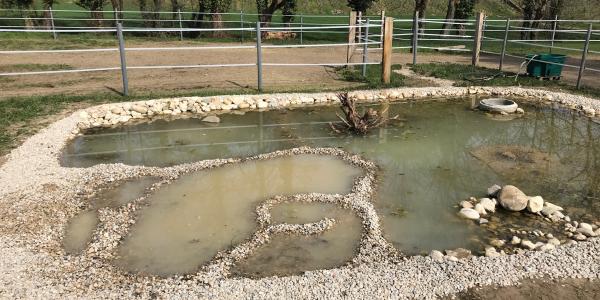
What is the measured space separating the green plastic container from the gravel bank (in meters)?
6.94

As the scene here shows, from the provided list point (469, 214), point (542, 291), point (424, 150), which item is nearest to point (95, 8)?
point (424, 150)

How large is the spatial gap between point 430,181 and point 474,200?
0.63 m

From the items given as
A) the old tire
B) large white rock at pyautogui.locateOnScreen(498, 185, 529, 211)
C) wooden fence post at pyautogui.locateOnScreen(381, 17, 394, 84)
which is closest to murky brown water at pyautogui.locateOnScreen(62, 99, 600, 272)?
large white rock at pyautogui.locateOnScreen(498, 185, 529, 211)

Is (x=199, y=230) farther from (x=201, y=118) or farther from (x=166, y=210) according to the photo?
(x=201, y=118)

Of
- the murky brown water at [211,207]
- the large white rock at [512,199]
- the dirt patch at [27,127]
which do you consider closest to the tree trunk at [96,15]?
the dirt patch at [27,127]

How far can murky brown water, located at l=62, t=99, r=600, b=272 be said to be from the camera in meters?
Answer: 4.75

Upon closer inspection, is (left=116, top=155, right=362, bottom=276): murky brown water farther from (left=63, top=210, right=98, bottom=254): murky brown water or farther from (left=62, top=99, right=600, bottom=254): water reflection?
(left=62, top=99, right=600, bottom=254): water reflection

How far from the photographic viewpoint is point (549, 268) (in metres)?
3.72

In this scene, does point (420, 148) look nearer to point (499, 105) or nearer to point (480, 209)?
point (480, 209)

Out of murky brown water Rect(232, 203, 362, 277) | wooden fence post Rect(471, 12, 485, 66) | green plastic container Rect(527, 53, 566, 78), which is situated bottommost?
murky brown water Rect(232, 203, 362, 277)

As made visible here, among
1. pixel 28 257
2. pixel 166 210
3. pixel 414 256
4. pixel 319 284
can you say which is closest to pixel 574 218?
pixel 414 256

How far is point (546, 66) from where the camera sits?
10.4m

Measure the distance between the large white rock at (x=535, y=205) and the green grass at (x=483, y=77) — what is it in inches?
216

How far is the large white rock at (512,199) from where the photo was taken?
4762 millimetres
